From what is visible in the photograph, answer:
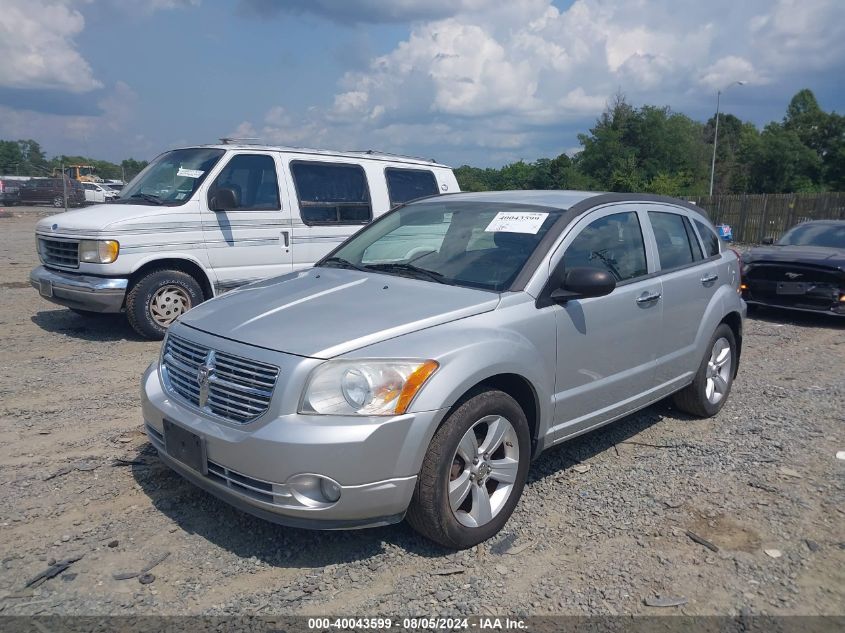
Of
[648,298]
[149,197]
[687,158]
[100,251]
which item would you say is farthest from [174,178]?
[687,158]

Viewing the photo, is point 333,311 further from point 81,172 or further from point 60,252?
point 81,172

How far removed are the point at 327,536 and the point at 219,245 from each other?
16.2 feet

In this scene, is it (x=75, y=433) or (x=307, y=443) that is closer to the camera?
(x=307, y=443)

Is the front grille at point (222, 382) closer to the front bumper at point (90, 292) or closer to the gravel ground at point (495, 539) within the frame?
the gravel ground at point (495, 539)

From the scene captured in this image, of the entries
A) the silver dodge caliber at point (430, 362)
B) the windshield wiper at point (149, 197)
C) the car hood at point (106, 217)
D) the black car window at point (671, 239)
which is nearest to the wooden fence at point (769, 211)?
the black car window at point (671, 239)

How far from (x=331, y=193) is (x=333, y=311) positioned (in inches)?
205

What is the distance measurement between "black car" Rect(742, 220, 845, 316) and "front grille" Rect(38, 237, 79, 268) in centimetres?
899

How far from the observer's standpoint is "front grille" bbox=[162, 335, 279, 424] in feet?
10.4

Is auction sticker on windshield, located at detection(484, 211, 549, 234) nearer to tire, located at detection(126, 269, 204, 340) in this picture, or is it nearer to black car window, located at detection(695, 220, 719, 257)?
black car window, located at detection(695, 220, 719, 257)

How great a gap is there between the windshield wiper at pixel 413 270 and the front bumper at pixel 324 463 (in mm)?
1110

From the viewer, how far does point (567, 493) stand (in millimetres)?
4184

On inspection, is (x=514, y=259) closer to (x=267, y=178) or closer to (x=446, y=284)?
(x=446, y=284)

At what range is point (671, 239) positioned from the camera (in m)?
5.21

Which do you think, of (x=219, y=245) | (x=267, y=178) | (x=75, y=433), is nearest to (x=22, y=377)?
(x=75, y=433)
